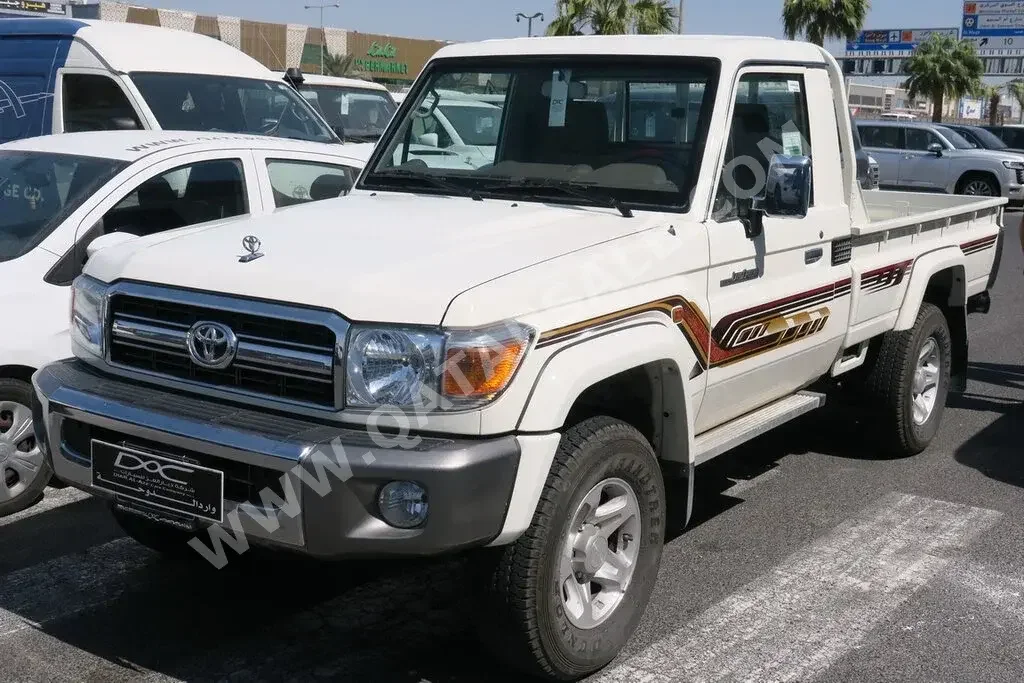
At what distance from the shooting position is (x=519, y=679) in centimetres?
394

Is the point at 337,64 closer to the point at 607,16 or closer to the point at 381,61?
the point at 381,61

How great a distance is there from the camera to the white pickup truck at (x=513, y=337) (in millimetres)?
3418

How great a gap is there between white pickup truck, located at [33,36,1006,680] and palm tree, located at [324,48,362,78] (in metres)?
45.7

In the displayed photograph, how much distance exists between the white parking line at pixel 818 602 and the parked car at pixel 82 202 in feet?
7.95

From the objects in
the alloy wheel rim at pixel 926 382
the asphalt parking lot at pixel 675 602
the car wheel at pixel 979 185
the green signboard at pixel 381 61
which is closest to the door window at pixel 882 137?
the car wheel at pixel 979 185

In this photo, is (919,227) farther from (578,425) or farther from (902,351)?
(578,425)

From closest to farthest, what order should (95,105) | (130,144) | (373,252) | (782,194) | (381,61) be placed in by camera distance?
(373,252)
(782,194)
(130,144)
(95,105)
(381,61)

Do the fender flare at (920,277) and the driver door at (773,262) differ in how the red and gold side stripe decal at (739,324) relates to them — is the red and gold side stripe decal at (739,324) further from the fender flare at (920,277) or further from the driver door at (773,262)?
the fender flare at (920,277)

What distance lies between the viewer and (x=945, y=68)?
1898 inches

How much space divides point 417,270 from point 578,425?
2.34 feet

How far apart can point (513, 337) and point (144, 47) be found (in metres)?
7.67

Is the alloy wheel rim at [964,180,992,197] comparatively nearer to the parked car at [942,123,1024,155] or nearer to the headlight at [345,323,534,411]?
the parked car at [942,123,1024,155]

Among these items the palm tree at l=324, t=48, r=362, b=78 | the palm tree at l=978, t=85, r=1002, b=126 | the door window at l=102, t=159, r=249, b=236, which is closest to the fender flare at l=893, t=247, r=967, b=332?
the door window at l=102, t=159, r=249, b=236

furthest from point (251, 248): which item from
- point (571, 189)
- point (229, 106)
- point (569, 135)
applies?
point (229, 106)
